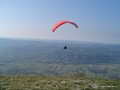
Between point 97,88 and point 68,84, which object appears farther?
point 68,84

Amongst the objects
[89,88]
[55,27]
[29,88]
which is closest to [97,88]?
[89,88]

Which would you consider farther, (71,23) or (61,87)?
(71,23)

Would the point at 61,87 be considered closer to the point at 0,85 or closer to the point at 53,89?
the point at 53,89

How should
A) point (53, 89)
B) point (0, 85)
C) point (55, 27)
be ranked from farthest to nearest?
point (55, 27) < point (0, 85) < point (53, 89)

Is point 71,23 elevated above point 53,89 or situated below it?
above

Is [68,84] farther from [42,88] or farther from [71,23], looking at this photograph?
[71,23]

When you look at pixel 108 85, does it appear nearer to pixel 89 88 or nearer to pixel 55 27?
pixel 89 88

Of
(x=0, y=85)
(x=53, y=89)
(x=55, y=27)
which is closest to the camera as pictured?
(x=53, y=89)

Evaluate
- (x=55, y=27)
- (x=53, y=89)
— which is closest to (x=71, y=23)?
(x=55, y=27)

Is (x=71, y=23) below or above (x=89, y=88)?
above
